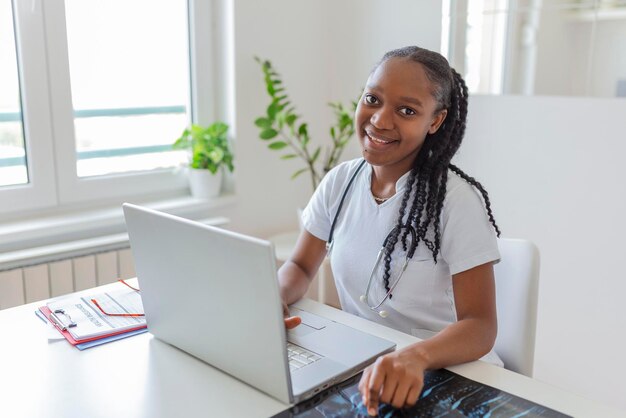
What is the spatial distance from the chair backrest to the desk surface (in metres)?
0.23

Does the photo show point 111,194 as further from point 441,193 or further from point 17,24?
point 441,193

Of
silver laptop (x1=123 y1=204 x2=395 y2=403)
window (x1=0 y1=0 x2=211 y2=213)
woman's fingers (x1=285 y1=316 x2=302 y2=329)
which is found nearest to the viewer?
silver laptop (x1=123 y1=204 x2=395 y2=403)

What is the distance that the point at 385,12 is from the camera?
2.61 m

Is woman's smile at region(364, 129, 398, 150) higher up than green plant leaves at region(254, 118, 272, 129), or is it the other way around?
woman's smile at region(364, 129, 398, 150)

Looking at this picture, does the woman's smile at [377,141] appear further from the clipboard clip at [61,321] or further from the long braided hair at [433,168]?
the clipboard clip at [61,321]

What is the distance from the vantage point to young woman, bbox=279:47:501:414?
125cm

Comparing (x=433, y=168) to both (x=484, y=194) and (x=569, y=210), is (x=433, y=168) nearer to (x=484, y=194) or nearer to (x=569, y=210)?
(x=484, y=194)

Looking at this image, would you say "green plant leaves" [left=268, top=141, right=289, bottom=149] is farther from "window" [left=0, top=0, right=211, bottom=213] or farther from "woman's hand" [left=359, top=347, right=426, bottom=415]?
"woman's hand" [left=359, top=347, right=426, bottom=415]

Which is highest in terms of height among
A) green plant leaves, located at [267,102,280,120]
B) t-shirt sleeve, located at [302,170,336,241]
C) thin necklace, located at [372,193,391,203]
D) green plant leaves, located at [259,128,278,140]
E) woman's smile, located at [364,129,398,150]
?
green plant leaves, located at [267,102,280,120]

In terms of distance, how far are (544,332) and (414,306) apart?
116 cm

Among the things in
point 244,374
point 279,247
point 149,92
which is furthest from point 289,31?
point 244,374

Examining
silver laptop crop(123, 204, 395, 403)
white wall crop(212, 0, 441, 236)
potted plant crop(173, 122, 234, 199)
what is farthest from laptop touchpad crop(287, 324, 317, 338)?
white wall crop(212, 0, 441, 236)

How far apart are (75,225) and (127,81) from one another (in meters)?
0.61

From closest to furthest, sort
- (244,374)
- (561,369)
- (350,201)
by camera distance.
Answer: (244,374)
(350,201)
(561,369)
